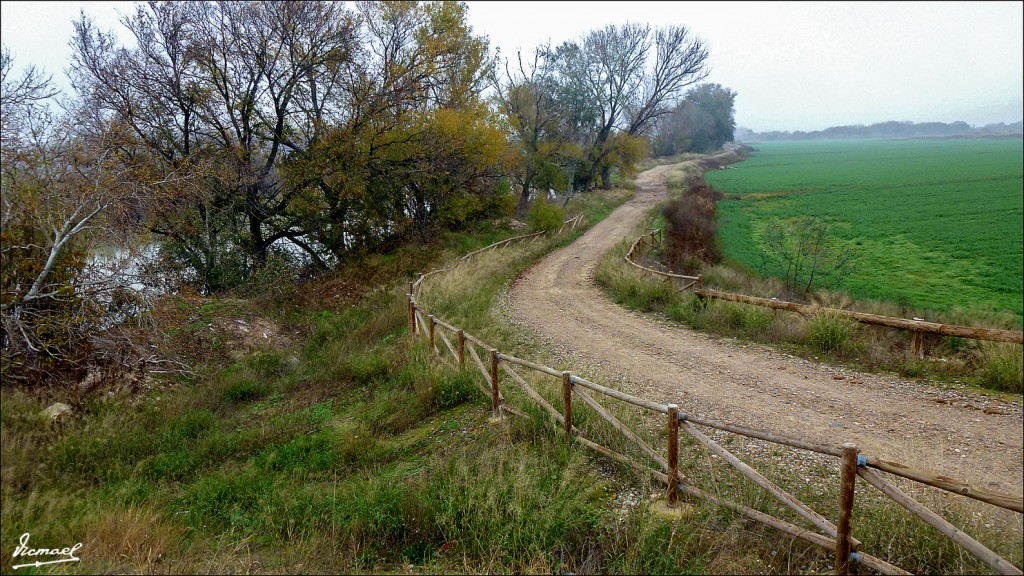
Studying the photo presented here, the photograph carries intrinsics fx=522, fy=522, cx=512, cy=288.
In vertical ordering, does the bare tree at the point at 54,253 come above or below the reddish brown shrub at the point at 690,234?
above

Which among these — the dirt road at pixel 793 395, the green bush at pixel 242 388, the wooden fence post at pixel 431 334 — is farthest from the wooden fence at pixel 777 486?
the green bush at pixel 242 388

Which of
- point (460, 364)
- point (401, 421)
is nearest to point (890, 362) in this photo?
point (460, 364)

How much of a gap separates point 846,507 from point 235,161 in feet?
61.2

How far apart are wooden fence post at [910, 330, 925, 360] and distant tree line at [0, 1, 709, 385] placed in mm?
13316

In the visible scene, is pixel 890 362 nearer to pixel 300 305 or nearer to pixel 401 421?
pixel 401 421

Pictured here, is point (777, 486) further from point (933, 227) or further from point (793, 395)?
point (933, 227)

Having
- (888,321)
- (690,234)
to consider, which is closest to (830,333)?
(888,321)

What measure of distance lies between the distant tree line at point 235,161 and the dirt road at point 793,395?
8843 millimetres

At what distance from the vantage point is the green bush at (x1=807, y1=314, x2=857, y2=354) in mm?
9375

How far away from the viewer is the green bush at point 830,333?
369 inches

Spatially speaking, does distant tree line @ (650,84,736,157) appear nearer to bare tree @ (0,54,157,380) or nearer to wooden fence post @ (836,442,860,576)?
bare tree @ (0,54,157,380)

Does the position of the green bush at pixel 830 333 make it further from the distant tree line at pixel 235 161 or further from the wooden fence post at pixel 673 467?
the distant tree line at pixel 235 161

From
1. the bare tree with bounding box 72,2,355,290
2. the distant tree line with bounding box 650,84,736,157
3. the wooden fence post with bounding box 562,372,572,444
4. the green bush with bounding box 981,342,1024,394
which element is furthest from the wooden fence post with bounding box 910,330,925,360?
the distant tree line with bounding box 650,84,736,157

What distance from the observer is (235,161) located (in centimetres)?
1727
